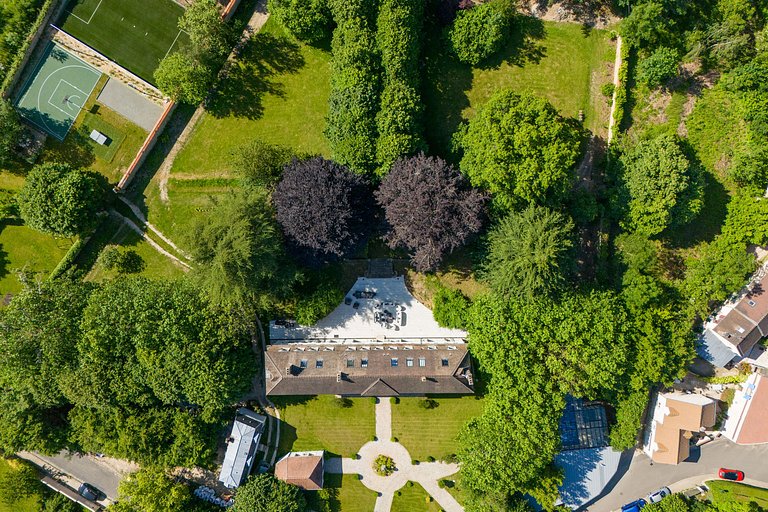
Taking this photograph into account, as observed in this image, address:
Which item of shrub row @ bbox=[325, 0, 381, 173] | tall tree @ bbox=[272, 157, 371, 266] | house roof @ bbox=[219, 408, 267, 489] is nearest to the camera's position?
tall tree @ bbox=[272, 157, 371, 266]

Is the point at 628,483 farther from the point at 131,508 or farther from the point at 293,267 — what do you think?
the point at 131,508

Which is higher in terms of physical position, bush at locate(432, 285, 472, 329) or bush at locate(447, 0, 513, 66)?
bush at locate(447, 0, 513, 66)

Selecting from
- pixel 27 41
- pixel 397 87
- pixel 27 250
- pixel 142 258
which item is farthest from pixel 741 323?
pixel 27 41

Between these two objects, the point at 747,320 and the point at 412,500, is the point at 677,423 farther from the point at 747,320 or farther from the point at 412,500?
the point at 412,500

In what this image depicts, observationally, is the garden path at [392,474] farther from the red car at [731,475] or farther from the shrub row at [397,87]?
the red car at [731,475]

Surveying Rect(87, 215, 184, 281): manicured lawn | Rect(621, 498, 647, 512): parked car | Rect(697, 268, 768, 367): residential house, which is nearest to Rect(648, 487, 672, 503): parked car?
Rect(621, 498, 647, 512): parked car

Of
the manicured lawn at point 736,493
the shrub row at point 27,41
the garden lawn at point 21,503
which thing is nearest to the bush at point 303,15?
the shrub row at point 27,41

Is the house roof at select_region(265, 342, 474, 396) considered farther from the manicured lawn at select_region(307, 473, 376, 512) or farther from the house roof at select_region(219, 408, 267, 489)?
the manicured lawn at select_region(307, 473, 376, 512)
